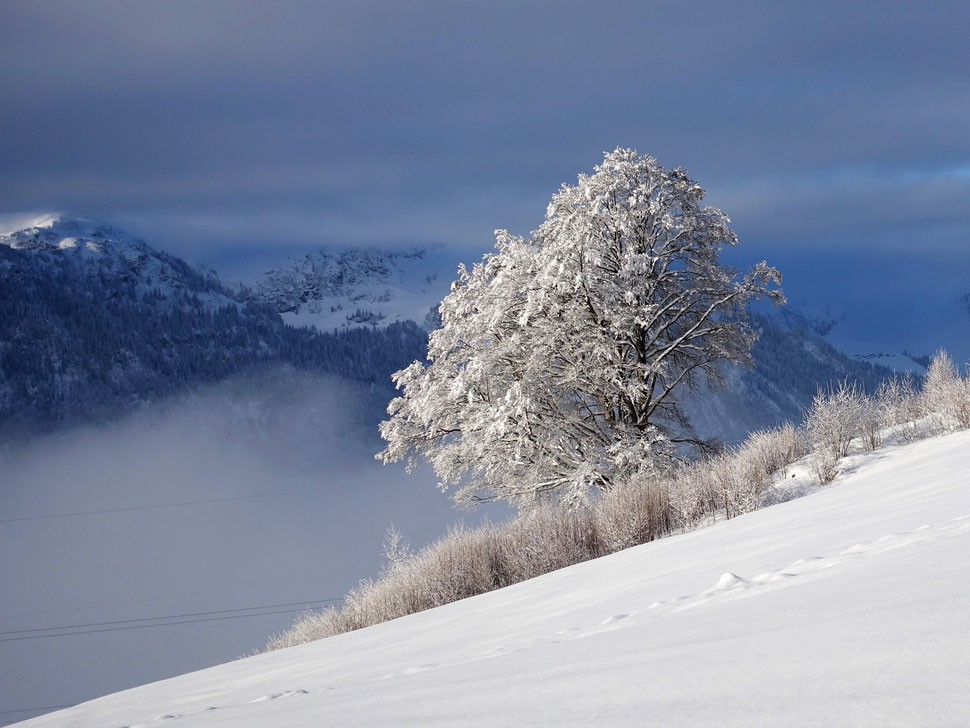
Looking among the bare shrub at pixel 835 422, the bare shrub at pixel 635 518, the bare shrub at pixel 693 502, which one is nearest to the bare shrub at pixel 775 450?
the bare shrub at pixel 835 422

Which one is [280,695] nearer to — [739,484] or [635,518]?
[635,518]

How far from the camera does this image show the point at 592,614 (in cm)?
424

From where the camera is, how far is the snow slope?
1889mm

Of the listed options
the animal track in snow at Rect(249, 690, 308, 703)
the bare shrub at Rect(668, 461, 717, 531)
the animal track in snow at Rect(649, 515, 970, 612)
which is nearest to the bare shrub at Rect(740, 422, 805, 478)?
the bare shrub at Rect(668, 461, 717, 531)

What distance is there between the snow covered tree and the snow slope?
10.7 meters

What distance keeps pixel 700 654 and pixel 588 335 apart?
15.2m

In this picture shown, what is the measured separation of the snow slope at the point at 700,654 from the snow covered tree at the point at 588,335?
1071 cm

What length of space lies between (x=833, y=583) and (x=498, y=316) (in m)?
14.3

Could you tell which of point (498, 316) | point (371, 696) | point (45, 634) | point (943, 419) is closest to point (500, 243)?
point (498, 316)

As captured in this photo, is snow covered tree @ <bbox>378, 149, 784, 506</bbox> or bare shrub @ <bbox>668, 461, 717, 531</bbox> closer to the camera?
bare shrub @ <bbox>668, 461, 717, 531</bbox>

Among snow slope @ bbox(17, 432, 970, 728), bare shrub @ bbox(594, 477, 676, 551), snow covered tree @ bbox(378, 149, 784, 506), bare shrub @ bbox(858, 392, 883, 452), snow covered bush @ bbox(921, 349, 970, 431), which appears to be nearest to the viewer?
snow slope @ bbox(17, 432, 970, 728)

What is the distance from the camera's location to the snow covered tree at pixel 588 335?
1680cm

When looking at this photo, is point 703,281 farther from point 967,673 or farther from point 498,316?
point 967,673

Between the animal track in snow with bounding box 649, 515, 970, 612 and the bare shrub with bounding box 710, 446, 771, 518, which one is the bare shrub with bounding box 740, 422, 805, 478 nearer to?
the bare shrub with bounding box 710, 446, 771, 518
